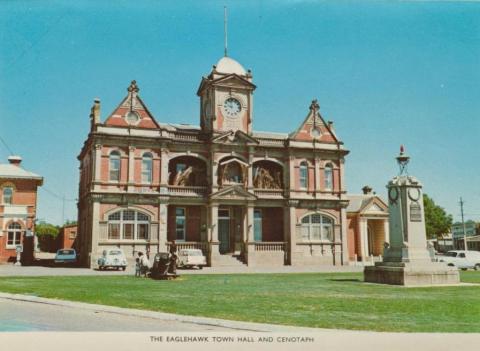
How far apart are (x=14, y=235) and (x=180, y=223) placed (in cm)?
1463

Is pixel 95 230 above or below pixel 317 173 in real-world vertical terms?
below

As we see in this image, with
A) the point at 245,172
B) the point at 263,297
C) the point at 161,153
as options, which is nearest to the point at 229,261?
the point at 245,172

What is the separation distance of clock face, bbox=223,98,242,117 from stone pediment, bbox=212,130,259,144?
6.85 ft

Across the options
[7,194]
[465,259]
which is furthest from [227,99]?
[465,259]

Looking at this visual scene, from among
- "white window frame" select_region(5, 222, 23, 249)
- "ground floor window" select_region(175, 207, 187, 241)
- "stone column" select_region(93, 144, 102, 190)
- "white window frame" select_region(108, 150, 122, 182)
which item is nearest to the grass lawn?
"stone column" select_region(93, 144, 102, 190)

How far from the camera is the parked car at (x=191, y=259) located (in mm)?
34625

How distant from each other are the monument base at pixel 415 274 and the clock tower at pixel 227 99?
23.9 metres

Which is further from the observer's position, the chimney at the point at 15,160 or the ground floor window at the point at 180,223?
the chimney at the point at 15,160

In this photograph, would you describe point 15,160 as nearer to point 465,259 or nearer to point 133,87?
point 133,87

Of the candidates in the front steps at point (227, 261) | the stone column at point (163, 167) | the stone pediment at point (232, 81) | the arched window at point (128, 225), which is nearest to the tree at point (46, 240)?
the arched window at point (128, 225)

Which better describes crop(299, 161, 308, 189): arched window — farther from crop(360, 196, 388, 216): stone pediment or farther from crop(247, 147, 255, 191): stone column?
crop(360, 196, 388, 216): stone pediment

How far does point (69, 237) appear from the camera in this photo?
6419 centimetres

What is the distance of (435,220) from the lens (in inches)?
2702

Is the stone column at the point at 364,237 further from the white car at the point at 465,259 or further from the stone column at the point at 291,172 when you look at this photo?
the stone column at the point at 291,172
